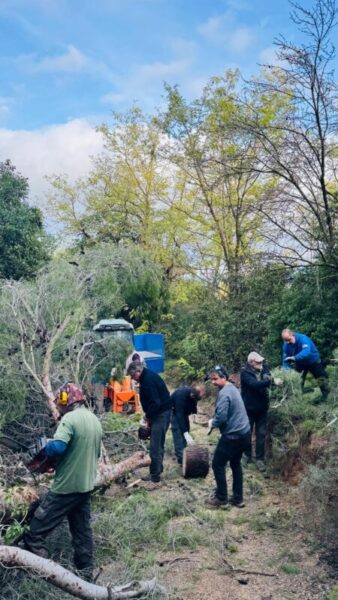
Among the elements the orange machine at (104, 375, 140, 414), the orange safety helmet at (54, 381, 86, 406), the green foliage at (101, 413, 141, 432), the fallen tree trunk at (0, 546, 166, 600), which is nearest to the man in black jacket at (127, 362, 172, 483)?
the green foliage at (101, 413, 141, 432)

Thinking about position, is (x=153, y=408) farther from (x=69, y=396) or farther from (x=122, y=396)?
(x=122, y=396)

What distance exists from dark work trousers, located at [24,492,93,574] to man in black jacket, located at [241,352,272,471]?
347 centimetres

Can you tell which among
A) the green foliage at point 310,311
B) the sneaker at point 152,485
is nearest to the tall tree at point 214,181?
the green foliage at point 310,311

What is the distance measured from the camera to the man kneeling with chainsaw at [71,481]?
14.3 feet

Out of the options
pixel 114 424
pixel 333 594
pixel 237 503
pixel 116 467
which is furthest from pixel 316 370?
pixel 333 594

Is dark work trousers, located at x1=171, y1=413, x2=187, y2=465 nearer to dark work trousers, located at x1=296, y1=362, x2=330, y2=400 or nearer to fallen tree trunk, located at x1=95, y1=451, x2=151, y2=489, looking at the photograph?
fallen tree trunk, located at x1=95, y1=451, x2=151, y2=489

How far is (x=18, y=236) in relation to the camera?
15445mm

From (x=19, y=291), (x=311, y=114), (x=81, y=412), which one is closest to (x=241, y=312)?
(x=311, y=114)

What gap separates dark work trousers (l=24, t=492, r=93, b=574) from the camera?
439cm

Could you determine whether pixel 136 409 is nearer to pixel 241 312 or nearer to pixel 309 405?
pixel 241 312

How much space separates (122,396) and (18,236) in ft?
23.7

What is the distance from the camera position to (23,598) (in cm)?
405

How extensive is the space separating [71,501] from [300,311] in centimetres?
643

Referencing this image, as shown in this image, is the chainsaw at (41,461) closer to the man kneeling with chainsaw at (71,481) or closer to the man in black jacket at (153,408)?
the man kneeling with chainsaw at (71,481)
